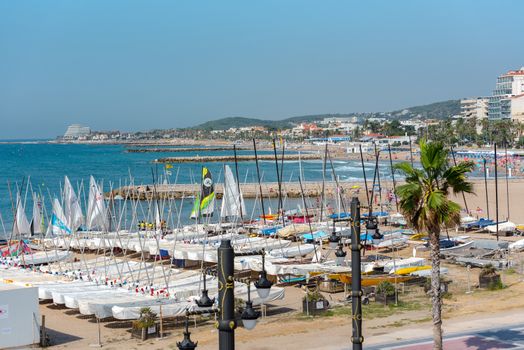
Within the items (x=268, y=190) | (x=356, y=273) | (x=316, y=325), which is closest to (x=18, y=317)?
(x=316, y=325)

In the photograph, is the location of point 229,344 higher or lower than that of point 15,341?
higher

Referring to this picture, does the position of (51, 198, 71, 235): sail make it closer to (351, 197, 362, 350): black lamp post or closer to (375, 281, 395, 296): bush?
(375, 281, 395, 296): bush

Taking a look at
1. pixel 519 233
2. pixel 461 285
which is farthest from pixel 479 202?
pixel 461 285

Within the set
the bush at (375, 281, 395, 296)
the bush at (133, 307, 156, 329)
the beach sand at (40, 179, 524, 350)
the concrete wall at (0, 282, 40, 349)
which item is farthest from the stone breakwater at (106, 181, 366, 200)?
the concrete wall at (0, 282, 40, 349)

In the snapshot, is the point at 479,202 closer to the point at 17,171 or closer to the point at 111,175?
the point at 111,175

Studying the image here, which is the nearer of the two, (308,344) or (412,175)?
(412,175)

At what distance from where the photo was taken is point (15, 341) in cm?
2369

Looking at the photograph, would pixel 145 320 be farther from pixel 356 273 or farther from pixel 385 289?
pixel 356 273

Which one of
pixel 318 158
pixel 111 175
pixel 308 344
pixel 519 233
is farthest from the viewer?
pixel 318 158

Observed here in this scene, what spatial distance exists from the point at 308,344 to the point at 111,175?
127694mm

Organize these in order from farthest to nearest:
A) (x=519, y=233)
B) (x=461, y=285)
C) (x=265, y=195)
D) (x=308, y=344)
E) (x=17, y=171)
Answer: (x=17, y=171)
(x=265, y=195)
(x=519, y=233)
(x=461, y=285)
(x=308, y=344)

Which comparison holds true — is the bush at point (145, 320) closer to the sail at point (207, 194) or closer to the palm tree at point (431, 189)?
the palm tree at point (431, 189)

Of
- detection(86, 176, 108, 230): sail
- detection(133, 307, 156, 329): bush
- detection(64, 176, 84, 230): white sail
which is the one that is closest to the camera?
detection(133, 307, 156, 329): bush

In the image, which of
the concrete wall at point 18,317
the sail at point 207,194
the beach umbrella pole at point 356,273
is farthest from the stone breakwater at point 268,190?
the beach umbrella pole at point 356,273
